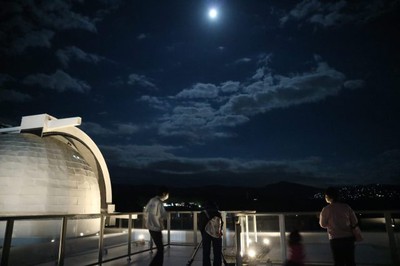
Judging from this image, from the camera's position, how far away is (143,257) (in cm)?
802

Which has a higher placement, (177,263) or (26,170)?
(26,170)

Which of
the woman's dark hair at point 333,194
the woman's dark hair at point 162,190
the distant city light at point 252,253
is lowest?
the distant city light at point 252,253

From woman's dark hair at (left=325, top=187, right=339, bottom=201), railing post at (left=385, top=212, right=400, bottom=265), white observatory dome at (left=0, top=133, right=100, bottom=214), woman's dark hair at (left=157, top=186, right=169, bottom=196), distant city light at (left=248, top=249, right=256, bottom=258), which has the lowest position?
distant city light at (left=248, top=249, right=256, bottom=258)

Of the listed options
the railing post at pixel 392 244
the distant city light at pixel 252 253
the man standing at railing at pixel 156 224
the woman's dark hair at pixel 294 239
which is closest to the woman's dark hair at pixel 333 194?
Answer: the woman's dark hair at pixel 294 239

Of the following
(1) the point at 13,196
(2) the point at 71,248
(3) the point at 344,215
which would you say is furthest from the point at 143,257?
(1) the point at 13,196

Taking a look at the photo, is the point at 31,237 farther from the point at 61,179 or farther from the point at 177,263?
the point at 177,263

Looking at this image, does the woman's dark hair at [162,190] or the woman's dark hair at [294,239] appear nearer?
the woman's dark hair at [294,239]

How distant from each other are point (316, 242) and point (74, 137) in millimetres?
19665

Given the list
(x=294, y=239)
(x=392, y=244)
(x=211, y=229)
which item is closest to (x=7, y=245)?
(x=211, y=229)

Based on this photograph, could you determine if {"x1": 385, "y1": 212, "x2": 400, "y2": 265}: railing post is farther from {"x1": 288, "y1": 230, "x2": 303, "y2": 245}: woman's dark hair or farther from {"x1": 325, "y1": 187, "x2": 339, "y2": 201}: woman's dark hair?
{"x1": 288, "y1": 230, "x2": 303, "y2": 245}: woman's dark hair

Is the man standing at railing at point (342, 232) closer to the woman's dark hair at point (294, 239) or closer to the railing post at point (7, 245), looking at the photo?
the woman's dark hair at point (294, 239)

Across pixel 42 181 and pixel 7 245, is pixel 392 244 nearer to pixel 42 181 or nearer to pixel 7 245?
pixel 7 245

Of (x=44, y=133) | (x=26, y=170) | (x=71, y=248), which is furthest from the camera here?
(x=44, y=133)

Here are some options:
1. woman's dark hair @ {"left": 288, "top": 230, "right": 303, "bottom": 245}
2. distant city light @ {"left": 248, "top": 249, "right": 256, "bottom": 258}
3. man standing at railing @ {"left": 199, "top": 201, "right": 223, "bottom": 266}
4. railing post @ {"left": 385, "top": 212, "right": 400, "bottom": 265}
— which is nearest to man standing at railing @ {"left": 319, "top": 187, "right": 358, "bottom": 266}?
woman's dark hair @ {"left": 288, "top": 230, "right": 303, "bottom": 245}
